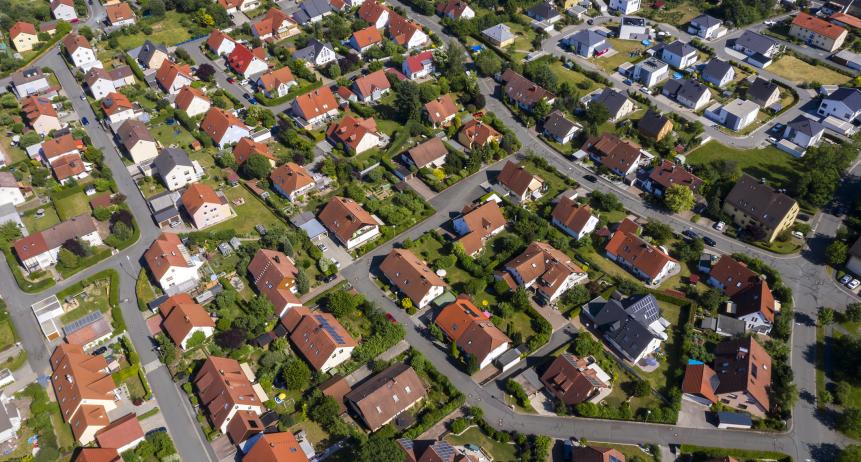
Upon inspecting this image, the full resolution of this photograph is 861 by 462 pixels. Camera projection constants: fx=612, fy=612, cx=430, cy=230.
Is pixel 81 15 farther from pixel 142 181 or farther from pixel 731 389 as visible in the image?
pixel 731 389

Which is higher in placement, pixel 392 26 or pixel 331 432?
pixel 392 26

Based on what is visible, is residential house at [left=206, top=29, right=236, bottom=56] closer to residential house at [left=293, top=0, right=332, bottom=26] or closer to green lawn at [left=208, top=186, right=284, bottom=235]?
residential house at [left=293, top=0, right=332, bottom=26]

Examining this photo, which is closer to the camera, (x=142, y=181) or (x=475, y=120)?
(x=142, y=181)

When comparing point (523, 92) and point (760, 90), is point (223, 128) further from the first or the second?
point (760, 90)

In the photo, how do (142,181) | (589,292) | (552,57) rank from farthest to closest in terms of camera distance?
(552,57)
(142,181)
(589,292)

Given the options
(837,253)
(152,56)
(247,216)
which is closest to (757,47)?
(837,253)

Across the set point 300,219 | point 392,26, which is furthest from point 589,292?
point 392,26
